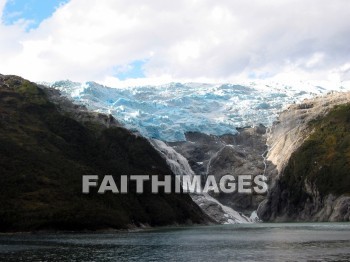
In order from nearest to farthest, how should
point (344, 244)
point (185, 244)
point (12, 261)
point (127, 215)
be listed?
point (12, 261)
point (344, 244)
point (185, 244)
point (127, 215)

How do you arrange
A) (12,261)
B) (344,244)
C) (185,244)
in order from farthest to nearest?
(185,244) → (344,244) → (12,261)

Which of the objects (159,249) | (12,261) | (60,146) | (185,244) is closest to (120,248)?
(159,249)

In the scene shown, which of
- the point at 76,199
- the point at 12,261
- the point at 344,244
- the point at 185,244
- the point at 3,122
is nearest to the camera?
the point at 12,261

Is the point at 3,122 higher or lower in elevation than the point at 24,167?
higher

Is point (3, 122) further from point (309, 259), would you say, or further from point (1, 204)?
point (309, 259)

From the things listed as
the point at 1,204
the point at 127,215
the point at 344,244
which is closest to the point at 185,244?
the point at 344,244

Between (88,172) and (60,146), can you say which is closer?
(88,172)

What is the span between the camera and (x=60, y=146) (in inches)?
7781

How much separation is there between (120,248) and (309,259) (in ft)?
115

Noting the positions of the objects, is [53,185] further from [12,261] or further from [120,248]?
[12,261]

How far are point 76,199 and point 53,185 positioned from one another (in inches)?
344

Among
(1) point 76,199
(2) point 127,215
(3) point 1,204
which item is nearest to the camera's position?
(3) point 1,204

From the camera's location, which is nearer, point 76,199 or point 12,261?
point 12,261

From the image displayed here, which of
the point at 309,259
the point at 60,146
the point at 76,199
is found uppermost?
the point at 60,146
